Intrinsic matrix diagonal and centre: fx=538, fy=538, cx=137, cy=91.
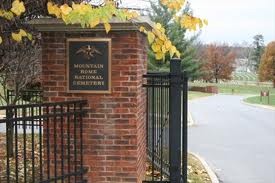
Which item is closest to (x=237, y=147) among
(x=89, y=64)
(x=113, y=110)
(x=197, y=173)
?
(x=197, y=173)

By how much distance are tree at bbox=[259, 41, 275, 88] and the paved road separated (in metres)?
53.1

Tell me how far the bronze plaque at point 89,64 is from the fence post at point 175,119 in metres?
1.02

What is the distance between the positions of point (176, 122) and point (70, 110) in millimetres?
1454

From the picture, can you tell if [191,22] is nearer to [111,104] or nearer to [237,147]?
[111,104]

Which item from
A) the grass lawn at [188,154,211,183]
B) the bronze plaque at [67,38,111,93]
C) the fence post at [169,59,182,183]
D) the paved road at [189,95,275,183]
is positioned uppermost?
the bronze plaque at [67,38,111,93]

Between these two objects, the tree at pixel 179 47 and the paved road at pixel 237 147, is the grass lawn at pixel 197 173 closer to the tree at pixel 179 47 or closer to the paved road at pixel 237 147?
the paved road at pixel 237 147

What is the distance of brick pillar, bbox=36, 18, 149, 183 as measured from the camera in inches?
249

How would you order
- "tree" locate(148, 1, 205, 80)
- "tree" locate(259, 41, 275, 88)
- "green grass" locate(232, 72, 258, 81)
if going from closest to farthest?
"tree" locate(148, 1, 205, 80) → "tree" locate(259, 41, 275, 88) → "green grass" locate(232, 72, 258, 81)

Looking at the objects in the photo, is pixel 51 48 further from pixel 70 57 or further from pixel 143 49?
pixel 143 49

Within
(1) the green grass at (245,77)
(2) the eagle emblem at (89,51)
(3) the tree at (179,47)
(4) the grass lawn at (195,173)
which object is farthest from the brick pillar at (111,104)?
(1) the green grass at (245,77)

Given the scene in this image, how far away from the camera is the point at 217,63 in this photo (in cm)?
9188

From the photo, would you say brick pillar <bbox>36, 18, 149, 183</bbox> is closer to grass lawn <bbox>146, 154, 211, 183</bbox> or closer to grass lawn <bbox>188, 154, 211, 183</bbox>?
grass lawn <bbox>146, 154, 211, 183</bbox>

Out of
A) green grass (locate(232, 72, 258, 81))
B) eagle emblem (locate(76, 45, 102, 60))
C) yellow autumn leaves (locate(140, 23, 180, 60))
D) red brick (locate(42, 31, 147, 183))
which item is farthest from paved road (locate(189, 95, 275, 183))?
green grass (locate(232, 72, 258, 81))

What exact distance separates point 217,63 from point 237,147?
253ft
